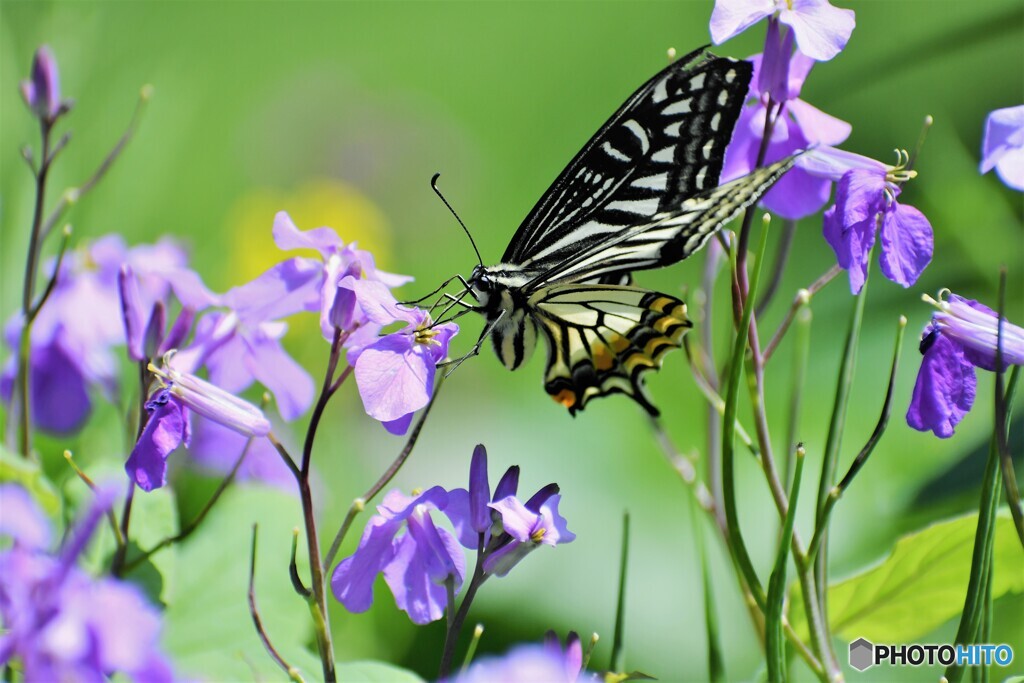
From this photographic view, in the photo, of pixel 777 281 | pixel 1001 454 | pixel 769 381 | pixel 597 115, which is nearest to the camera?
pixel 1001 454

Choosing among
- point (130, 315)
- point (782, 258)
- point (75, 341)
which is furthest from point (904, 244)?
point (75, 341)

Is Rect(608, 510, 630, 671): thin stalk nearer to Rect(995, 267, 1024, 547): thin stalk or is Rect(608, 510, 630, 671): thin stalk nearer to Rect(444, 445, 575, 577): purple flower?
Rect(444, 445, 575, 577): purple flower

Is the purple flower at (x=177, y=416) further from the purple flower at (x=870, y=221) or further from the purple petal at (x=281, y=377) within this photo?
the purple flower at (x=870, y=221)

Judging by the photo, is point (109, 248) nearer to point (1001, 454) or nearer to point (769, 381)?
point (1001, 454)

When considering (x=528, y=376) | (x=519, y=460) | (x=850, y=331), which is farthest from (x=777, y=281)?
(x=528, y=376)

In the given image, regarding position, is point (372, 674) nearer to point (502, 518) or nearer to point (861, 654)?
point (502, 518)
